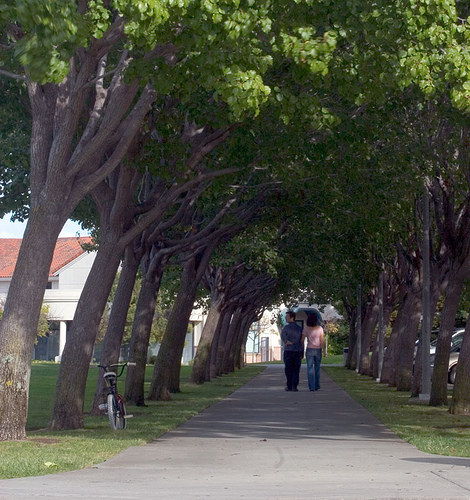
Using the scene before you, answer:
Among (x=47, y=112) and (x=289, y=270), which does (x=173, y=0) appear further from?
(x=289, y=270)

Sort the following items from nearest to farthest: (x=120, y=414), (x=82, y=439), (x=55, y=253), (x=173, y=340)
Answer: (x=82, y=439), (x=120, y=414), (x=173, y=340), (x=55, y=253)

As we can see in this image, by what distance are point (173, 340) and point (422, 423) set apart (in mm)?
10328

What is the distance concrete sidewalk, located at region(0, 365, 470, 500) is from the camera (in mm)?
8609

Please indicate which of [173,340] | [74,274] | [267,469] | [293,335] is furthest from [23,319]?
[74,274]

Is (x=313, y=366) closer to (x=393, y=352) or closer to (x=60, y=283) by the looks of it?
(x=393, y=352)

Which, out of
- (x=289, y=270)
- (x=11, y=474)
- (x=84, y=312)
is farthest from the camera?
(x=289, y=270)

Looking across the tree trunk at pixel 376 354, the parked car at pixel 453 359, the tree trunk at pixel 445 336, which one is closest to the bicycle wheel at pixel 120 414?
the tree trunk at pixel 445 336

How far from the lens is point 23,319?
43.1 ft

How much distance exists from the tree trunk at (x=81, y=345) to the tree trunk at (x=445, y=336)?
24.2 feet

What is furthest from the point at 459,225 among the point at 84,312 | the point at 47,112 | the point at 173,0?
the point at 173,0

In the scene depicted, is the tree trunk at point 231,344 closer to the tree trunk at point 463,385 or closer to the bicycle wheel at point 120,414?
the tree trunk at point 463,385

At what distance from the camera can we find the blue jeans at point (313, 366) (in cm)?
2614

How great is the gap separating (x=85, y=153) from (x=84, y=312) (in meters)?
3.08

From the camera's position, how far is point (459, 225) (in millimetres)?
21250
